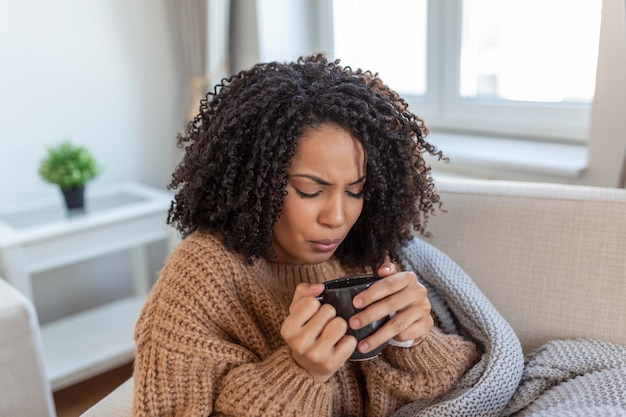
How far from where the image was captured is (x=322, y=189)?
79cm

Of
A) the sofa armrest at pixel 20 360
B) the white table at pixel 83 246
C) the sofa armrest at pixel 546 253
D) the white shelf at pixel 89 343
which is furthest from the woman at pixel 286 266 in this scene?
the white shelf at pixel 89 343

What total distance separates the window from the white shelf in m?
1.17

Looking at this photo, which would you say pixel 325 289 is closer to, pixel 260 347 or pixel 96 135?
pixel 260 347

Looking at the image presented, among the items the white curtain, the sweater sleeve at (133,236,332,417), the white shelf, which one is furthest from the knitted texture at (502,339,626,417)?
the white curtain

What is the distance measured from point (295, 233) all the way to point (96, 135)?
1423mm

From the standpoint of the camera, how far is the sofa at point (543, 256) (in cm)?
91

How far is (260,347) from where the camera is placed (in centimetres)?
81

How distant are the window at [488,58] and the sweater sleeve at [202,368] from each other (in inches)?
45.2

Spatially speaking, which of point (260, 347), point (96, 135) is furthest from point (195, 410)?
point (96, 135)

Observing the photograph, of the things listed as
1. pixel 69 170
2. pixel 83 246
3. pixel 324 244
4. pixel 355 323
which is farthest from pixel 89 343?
pixel 355 323

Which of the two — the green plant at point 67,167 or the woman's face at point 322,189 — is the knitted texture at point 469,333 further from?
the green plant at point 67,167

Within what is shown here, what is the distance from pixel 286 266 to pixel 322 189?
0.56 ft

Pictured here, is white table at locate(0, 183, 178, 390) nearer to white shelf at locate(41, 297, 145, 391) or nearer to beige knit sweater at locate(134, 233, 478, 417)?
white shelf at locate(41, 297, 145, 391)

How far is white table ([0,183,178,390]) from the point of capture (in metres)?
1.55
